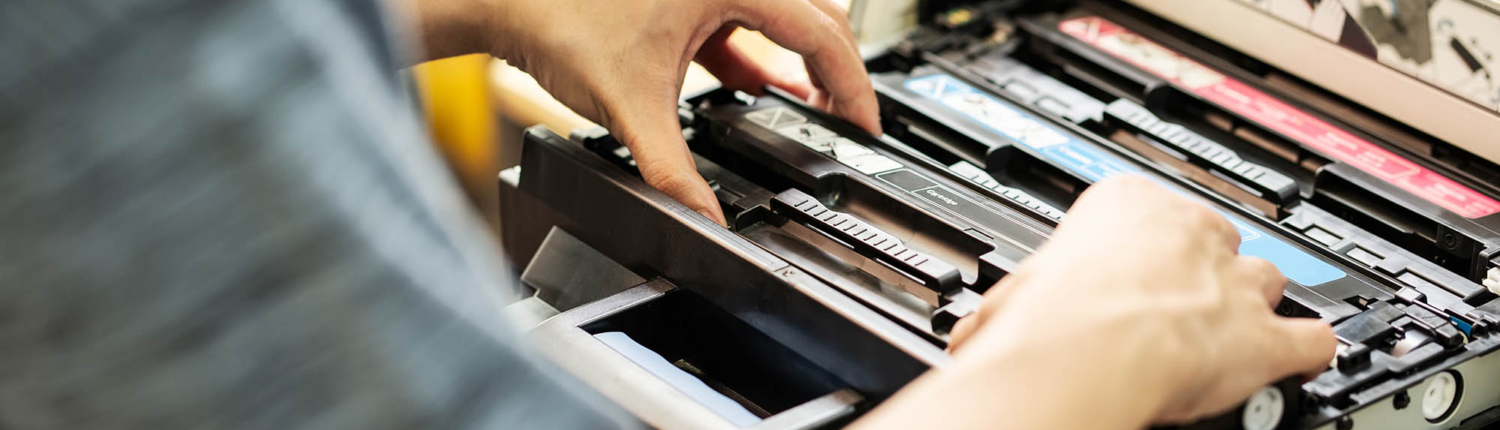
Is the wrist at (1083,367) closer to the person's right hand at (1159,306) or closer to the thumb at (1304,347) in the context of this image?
the person's right hand at (1159,306)

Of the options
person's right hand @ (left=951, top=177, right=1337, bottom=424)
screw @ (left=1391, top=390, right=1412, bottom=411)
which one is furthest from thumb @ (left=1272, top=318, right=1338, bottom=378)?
screw @ (left=1391, top=390, right=1412, bottom=411)

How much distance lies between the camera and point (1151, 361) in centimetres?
75

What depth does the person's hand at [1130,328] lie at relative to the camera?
28.2 inches

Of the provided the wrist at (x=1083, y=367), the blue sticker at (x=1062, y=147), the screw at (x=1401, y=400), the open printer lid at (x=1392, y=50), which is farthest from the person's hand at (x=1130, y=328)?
the open printer lid at (x=1392, y=50)

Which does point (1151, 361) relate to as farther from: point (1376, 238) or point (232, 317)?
point (1376, 238)

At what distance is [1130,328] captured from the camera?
750mm

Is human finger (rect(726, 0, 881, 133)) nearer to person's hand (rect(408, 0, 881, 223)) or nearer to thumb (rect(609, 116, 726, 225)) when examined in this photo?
person's hand (rect(408, 0, 881, 223))

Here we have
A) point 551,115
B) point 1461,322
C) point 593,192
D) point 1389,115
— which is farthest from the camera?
point 551,115

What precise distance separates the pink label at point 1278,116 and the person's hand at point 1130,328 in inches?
19.4

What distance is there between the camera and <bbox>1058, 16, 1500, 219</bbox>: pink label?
132 cm

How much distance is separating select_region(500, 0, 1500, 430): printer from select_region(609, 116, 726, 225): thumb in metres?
0.03

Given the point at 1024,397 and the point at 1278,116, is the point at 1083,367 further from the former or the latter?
the point at 1278,116

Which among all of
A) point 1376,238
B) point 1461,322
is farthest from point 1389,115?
point 1461,322

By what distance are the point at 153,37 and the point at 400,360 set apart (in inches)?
6.3
